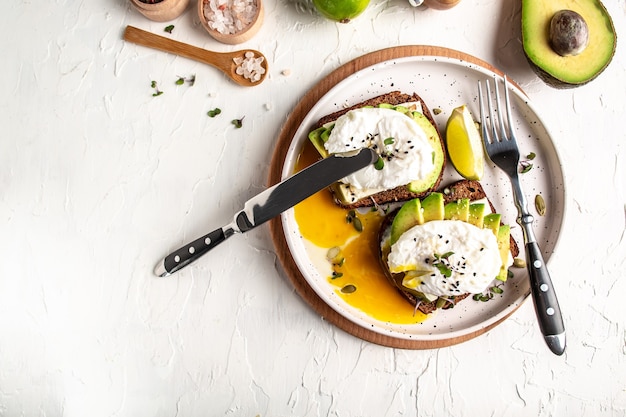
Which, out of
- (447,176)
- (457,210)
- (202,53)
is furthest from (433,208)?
(202,53)

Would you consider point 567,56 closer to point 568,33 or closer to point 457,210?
point 568,33

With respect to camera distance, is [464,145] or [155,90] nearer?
[464,145]

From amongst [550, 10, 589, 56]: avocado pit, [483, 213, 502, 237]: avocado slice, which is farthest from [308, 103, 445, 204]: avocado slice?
[550, 10, 589, 56]: avocado pit

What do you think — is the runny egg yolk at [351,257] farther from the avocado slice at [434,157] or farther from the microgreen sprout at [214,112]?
the microgreen sprout at [214,112]

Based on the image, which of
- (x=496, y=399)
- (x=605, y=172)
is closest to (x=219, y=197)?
(x=496, y=399)

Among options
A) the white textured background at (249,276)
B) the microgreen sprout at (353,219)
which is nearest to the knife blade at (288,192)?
the white textured background at (249,276)
